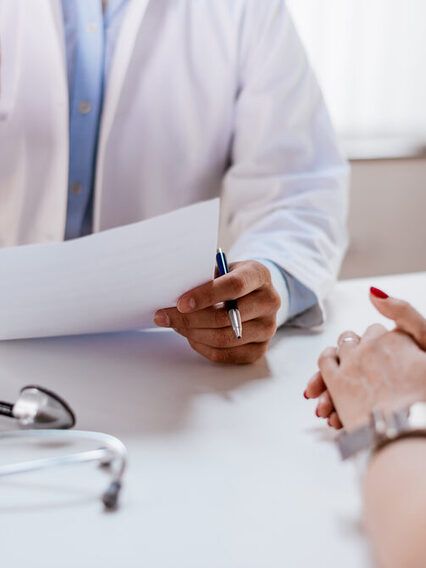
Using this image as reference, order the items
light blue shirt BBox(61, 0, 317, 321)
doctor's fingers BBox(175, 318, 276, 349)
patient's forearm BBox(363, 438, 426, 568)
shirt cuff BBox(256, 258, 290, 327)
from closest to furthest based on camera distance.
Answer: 1. patient's forearm BBox(363, 438, 426, 568)
2. doctor's fingers BBox(175, 318, 276, 349)
3. shirt cuff BBox(256, 258, 290, 327)
4. light blue shirt BBox(61, 0, 317, 321)

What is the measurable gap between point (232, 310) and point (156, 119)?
1.98ft

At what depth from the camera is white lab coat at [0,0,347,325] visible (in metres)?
1.18

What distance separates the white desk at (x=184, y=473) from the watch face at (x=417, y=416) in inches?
3.1

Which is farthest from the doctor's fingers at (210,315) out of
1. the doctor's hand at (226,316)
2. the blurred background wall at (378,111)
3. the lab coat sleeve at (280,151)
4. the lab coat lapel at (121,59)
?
the blurred background wall at (378,111)

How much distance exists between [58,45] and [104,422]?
79cm

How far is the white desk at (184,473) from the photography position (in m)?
0.46

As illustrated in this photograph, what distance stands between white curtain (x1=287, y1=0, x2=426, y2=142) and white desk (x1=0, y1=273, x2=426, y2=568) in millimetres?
1853

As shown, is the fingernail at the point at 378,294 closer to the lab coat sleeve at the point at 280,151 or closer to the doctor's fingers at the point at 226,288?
the doctor's fingers at the point at 226,288

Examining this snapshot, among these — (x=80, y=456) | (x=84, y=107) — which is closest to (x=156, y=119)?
(x=84, y=107)

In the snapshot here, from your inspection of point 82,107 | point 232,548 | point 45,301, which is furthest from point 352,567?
point 82,107

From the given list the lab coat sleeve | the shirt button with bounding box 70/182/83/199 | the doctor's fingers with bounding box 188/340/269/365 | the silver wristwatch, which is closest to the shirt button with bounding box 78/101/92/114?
the shirt button with bounding box 70/182/83/199

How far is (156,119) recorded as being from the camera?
127 centimetres

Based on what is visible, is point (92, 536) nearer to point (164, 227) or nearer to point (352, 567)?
point (352, 567)

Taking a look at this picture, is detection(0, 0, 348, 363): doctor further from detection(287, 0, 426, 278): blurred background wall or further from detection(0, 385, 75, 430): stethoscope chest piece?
detection(287, 0, 426, 278): blurred background wall
